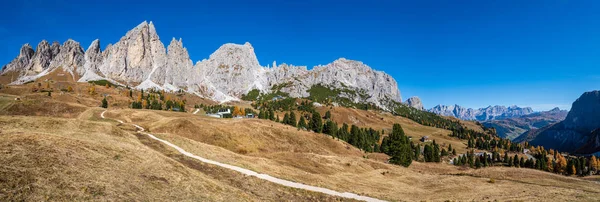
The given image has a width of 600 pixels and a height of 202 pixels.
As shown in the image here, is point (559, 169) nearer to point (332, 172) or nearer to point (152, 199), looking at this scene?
point (332, 172)

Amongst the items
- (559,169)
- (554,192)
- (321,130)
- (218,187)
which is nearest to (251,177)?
(218,187)

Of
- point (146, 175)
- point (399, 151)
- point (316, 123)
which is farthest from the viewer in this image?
point (316, 123)

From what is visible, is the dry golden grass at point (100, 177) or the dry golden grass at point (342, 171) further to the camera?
the dry golden grass at point (342, 171)

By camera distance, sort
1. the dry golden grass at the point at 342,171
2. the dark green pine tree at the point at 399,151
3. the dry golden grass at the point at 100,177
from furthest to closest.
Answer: the dark green pine tree at the point at 399,151
the dry golden grass at the point at 342,171
the dry golden grass at the point at 100,177

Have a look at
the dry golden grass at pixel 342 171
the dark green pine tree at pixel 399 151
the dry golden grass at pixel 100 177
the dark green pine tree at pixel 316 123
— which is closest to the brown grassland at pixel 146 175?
the dry golden grass at pixel 100 177

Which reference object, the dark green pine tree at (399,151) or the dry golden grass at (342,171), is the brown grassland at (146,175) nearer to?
the dry golden grass at (342,171)

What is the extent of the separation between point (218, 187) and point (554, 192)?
44.2 metres

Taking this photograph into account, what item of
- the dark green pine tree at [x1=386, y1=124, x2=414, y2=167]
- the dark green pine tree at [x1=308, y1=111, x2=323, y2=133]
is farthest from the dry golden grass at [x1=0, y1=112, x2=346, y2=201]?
the dark green pine tree at [x1=308, y1=111, x2=323, y2=133]

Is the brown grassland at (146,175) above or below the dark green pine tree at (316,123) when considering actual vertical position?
below

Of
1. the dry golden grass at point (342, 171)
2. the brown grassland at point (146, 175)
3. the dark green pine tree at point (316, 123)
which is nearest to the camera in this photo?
the brown grassland at point (146, 175)

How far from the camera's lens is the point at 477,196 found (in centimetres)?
3959

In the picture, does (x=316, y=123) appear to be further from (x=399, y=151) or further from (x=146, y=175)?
(x=146, y=175)

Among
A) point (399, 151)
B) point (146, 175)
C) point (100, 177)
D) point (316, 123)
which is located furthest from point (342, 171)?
point (316, 123)

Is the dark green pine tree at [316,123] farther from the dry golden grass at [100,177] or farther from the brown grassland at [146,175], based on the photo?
the dry golden grass at [100,177]
